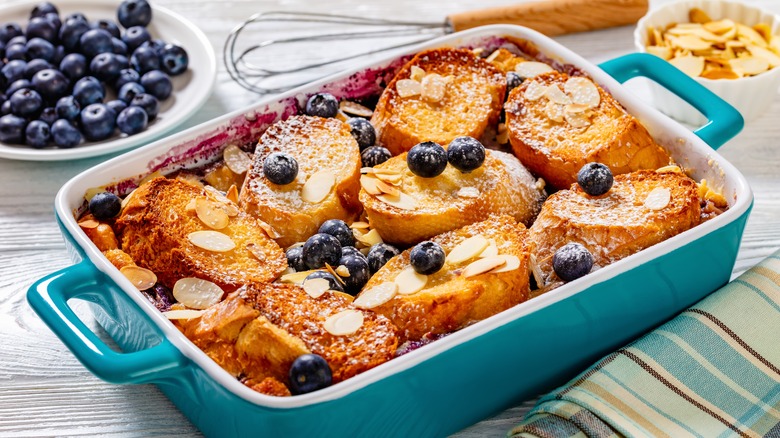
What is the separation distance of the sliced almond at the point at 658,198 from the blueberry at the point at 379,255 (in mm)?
475

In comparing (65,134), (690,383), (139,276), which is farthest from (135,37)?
(690,383)

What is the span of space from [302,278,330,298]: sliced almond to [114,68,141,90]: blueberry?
1161 mm

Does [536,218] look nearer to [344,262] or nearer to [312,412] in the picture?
[344,262]

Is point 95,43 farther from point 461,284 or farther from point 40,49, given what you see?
point 461,284

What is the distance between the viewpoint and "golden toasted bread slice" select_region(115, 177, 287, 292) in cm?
177

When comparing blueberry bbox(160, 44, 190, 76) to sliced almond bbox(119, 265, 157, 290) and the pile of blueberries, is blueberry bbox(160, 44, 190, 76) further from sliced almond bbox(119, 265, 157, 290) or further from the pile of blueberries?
sliced almond bbox(119, 265, 157, 290)

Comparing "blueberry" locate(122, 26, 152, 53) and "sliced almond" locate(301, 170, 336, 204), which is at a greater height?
"sliced almond" locate(301, 170, 336, 204)

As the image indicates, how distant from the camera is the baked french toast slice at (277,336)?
5.08ft

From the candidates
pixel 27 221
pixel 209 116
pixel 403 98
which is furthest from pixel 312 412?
pixel 209 116

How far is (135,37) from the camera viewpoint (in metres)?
2.76

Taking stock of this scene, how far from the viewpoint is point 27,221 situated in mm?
2322

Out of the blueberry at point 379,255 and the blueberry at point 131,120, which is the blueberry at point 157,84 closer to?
the blueberry at point 131,120

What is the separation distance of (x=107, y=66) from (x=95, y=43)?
95mm

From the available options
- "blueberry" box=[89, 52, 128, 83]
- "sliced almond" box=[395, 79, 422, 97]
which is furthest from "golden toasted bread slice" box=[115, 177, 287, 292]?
"blueberry" box=[89, 52, 128, 83]
